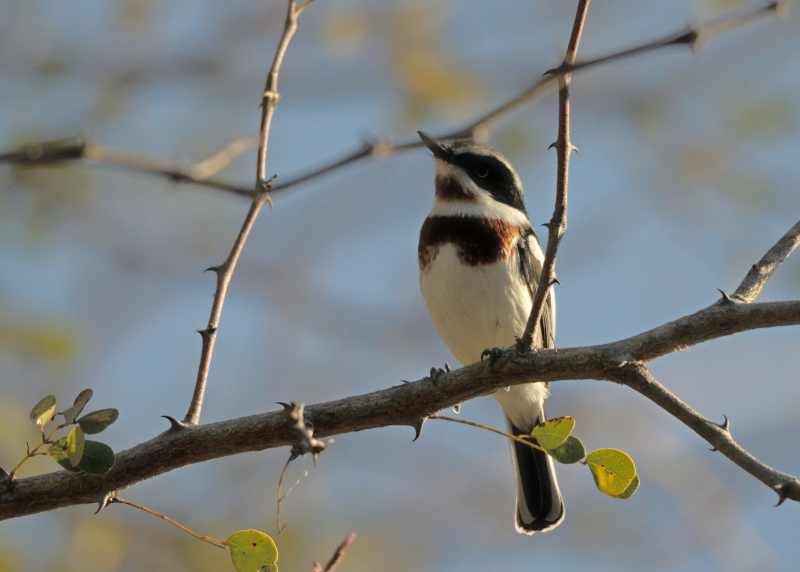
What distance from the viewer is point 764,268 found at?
3732mm

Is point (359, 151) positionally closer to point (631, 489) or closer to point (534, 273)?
point (631, 489)

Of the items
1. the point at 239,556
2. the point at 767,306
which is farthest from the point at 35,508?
the point at 767,306

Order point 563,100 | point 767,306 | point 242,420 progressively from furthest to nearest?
point 242,420, point 767,306, point 563,100

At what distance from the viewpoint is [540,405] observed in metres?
6.05

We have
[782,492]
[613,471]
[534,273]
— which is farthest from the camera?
[534,273]

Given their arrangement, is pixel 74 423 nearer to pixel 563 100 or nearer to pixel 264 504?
pixel 563 100

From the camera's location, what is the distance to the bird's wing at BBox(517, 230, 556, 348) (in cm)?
559

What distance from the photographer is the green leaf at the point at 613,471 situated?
3.39 metres

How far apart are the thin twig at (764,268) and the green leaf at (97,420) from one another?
1.93 meters

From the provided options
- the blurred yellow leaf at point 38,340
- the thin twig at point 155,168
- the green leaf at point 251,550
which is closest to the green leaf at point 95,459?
the green leaf at point 251,550

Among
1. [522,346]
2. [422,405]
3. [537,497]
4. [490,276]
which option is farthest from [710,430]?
[537,497]

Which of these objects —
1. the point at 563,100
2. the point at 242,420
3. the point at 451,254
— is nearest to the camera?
the point at 563,100

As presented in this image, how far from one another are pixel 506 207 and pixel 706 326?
2.61 metres

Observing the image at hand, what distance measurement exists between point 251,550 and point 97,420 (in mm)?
583
